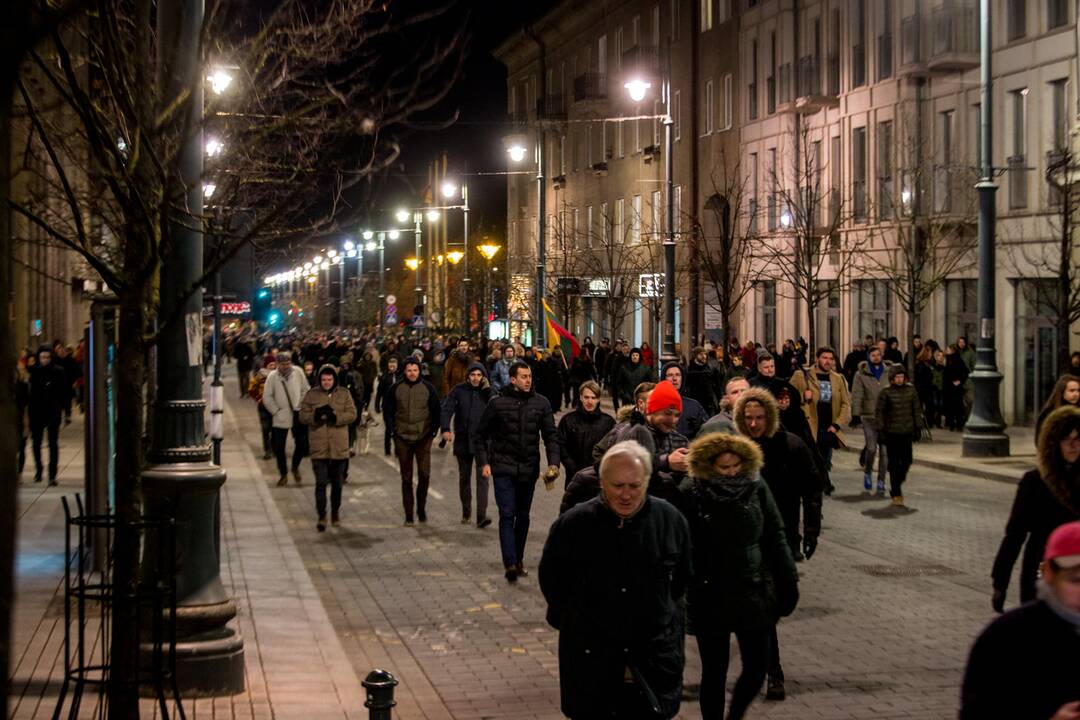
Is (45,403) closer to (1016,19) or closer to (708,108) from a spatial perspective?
(1016,19)

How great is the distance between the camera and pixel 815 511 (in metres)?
10.2

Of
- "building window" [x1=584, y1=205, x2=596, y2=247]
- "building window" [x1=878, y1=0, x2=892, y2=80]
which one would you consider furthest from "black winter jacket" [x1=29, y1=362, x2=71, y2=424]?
"building window" [x1=584, y1=205, x2=596, y2=247]

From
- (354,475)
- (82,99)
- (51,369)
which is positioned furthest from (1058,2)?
(82,99)

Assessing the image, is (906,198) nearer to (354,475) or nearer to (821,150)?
(821,150)

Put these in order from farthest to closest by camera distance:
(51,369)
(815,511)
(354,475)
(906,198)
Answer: (906,198), (354,475), (51,369), (815,511)


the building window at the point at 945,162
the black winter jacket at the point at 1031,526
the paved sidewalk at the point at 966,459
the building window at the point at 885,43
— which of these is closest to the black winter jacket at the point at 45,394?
the paved sidewalk at the point at 966,459

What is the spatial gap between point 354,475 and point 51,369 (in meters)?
4.57

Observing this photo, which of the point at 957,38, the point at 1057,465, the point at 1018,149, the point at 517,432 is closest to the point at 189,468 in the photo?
the point at 1057,465

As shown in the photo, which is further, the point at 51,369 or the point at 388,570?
the point at 51,369

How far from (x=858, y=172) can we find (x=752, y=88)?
775 cm

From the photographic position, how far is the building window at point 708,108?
5088 cm

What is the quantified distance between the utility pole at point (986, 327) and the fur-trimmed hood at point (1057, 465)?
17.5m

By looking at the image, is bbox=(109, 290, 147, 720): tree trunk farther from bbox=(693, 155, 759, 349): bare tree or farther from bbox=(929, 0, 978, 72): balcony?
bbox=(693, 155, 759, 349): bare tree

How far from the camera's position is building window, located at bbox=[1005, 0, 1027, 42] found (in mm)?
32625
